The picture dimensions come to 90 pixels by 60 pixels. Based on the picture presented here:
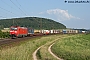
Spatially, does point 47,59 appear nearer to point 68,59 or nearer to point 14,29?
point 68,59

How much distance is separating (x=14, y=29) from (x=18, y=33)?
2.06 meters

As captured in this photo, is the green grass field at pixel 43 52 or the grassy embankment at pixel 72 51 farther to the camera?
the grassy embankment at pixel 72 51

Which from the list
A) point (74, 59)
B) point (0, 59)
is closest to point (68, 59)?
point (74, 59)

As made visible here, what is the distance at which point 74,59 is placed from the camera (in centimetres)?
2088

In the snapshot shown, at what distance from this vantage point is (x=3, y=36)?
76.8 m

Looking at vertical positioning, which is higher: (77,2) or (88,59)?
(77,2)

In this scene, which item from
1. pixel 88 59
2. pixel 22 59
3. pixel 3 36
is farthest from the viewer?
pixel 3 36

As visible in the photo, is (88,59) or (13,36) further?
(13,36)

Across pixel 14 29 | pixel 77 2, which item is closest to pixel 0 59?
pixel 77 2

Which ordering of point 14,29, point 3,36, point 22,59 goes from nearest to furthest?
point 22,59 → point 14,29 → point 3,36

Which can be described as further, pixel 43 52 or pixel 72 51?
pixel 72 51

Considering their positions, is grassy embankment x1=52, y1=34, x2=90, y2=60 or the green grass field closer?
the green grass field

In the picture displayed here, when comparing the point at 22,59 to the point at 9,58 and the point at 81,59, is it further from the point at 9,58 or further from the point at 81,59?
the point at 81,59

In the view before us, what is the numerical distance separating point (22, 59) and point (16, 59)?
32.6 inches
